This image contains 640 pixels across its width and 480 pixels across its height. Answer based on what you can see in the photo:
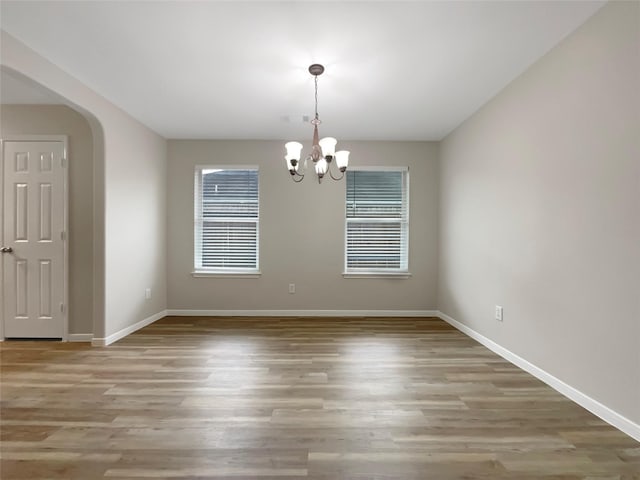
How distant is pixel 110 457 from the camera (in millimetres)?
1626

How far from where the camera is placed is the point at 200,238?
4766 millimetres

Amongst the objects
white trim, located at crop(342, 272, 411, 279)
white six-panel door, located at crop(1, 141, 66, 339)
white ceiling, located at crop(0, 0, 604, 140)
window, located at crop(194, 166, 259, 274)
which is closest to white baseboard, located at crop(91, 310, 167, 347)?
white six-panel door, located at crop(1, 141, 66, 339)

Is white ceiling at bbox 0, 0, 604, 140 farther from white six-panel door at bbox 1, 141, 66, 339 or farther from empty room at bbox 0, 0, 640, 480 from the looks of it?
white six-panel door at bbox 1, 141, 66, 339

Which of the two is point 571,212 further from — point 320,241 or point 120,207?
point 120,207

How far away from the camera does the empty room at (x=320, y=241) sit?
5.94ft

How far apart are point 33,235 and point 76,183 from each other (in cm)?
73

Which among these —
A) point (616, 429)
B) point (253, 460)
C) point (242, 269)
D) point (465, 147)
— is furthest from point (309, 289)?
point (616, 429)

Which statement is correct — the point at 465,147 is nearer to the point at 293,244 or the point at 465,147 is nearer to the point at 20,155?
the point at 293,244

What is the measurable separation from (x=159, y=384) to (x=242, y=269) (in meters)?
2.40

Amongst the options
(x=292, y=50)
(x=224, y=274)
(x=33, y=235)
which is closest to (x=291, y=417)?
(x=292, y=50)

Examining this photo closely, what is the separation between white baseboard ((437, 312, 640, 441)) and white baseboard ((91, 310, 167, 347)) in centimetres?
405

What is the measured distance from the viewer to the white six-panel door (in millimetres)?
3453

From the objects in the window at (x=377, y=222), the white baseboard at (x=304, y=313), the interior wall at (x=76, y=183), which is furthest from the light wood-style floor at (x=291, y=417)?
the window at (x=377, y=222)

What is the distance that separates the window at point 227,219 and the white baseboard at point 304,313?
2.10 ft
